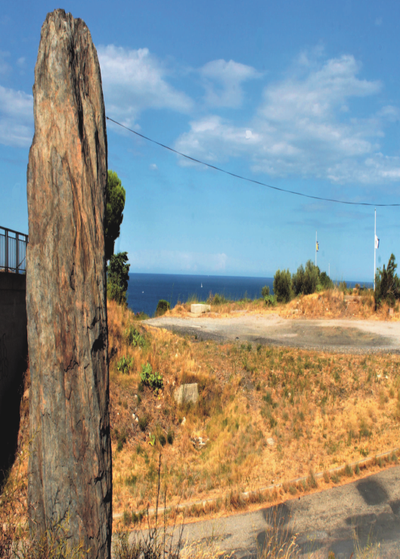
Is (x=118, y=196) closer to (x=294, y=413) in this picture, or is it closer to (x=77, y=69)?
(x=294, y=413)

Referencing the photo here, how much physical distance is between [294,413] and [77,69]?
7762 millimetres

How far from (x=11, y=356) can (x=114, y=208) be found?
7558 millimetres

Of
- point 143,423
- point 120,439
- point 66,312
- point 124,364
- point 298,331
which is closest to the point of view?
point 66,312

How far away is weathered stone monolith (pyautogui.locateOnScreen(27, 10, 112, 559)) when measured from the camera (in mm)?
2693

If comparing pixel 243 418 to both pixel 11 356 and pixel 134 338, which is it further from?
pixel 11 356

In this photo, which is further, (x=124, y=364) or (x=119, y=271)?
(x=119, y=271)

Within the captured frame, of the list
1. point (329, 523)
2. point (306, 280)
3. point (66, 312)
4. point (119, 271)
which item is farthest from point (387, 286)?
point (66, 312)

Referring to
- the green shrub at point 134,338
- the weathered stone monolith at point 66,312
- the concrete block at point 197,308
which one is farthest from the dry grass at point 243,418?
the concrete block at point 197,308

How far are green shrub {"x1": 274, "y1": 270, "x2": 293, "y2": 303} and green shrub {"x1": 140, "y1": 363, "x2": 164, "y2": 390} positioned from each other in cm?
1478

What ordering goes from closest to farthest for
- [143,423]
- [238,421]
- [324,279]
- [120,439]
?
[120,439], [143,423], [238,421], [324,279]

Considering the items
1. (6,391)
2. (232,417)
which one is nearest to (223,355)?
(232,417)

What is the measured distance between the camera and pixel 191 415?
329 inches

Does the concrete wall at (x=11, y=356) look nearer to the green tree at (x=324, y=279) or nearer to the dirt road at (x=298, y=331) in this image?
the dirt road at (x=298, y=331)

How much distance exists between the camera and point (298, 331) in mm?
13727
